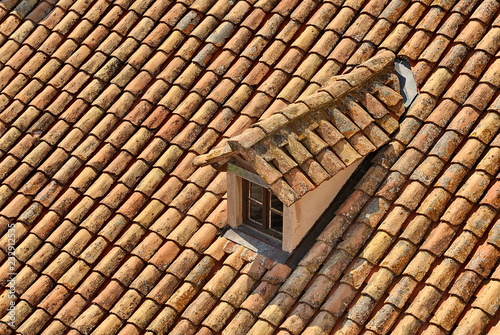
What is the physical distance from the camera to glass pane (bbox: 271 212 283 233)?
11375 millimetres

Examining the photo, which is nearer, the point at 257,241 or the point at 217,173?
the point at 257,241

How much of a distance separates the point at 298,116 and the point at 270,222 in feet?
4.23

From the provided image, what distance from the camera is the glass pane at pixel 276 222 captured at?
11.4 m

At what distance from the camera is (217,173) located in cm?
1208

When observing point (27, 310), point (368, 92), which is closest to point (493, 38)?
point (368, 92)

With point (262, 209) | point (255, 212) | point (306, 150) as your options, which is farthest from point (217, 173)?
point (306, 150)

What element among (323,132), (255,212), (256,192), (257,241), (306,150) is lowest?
(257,241)

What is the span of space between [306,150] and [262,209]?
952mm

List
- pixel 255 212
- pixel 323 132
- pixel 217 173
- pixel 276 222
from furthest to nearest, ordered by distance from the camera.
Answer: pixel 217 173 → pixel 255 212 → pixel 276 222 → pixel 323 132

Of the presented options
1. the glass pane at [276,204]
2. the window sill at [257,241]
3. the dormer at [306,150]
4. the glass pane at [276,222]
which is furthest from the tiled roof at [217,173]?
the glass pane at [276,204]

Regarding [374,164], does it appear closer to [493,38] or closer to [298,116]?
[298,116]

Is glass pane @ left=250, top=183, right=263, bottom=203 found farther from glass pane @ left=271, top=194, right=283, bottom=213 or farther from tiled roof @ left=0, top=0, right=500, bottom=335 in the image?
tiled roof @ left=0, top=0, right=500, bottom=335

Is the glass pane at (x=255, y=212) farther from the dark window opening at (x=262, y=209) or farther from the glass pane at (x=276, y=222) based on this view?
the glass pane at (x=276, y=222)

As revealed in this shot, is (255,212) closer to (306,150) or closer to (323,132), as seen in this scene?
(306,150)
